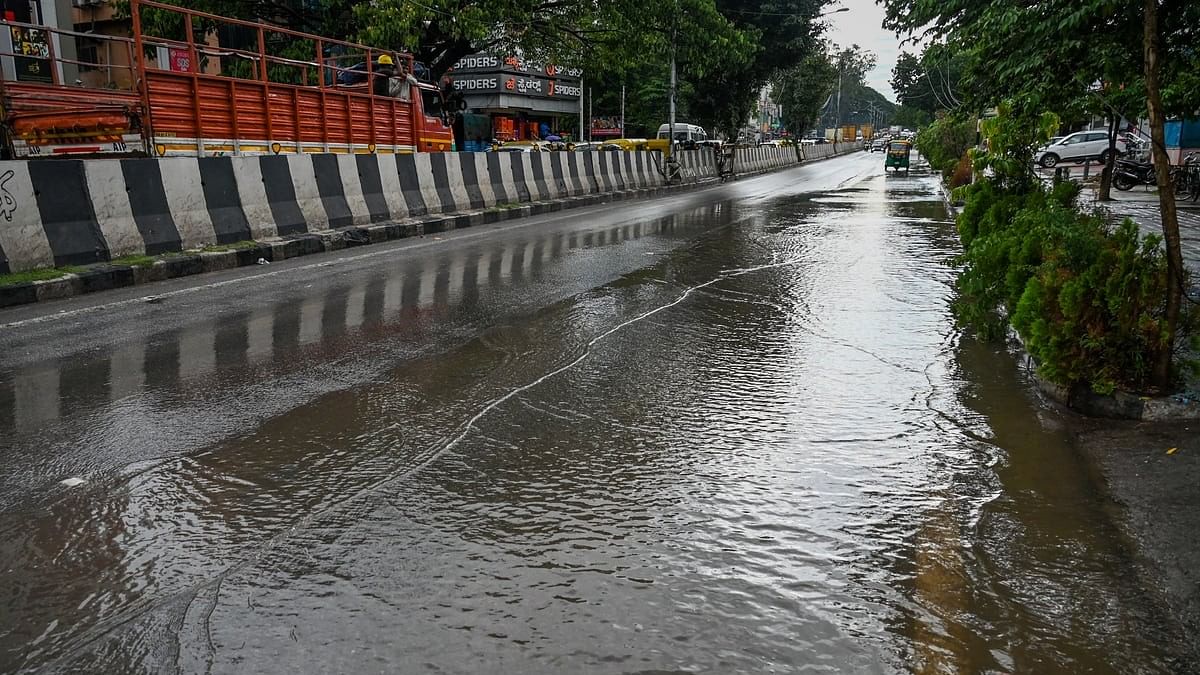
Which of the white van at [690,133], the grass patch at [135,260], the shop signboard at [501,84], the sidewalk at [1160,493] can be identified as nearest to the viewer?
the sidewalk at [1160,493]

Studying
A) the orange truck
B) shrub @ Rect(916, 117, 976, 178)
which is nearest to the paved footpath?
shrub @ Rect(916, 117, 976, 178)

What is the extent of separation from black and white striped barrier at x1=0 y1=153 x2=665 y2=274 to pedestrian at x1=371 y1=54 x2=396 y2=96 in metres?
2.17

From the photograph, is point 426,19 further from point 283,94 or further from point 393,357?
point 393,357

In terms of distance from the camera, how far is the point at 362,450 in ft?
13.2

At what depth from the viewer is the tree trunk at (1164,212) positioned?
4453 mm

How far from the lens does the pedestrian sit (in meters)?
16.7

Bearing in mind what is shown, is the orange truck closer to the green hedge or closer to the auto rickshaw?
the green hedge

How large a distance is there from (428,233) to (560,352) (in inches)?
329

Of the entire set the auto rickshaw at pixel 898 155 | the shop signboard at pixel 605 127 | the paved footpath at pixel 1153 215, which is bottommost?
the paved footpath at pixel 1153 215

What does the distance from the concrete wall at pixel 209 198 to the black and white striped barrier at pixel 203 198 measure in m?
0.01

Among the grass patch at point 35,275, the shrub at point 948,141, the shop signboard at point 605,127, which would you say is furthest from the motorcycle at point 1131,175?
the shop signboard at point 605,127

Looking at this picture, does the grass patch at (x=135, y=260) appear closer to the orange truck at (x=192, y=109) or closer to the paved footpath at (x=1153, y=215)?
the orange truck at (x=192, y=109)

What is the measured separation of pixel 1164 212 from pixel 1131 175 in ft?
69.5

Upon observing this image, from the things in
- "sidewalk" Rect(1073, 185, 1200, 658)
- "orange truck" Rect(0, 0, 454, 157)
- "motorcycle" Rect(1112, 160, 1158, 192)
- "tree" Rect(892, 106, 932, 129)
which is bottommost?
"sidewalk" Rect(1073, 185, 1200, 658)
